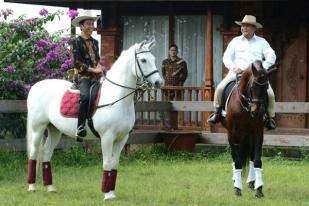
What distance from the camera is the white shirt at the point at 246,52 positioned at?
11391 millimetres

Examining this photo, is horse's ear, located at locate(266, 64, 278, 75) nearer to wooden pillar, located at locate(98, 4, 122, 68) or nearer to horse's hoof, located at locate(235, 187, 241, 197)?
horse's hoof, located at locate(235, 187, 241, 197)

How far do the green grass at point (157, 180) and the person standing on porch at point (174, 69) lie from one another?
208 cm

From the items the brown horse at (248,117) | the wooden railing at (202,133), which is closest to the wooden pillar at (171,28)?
the wooden railing at (202,133)

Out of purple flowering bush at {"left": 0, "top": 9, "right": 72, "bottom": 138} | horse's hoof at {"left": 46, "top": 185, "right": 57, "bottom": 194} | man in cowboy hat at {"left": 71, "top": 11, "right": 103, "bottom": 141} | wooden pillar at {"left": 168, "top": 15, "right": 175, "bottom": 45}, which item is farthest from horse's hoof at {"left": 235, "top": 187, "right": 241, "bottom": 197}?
wooden pillar at {"left": 168, "top": 15, "right": 175, "bottom": 45}

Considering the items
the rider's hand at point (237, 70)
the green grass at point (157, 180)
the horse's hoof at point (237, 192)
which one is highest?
the rider's hand at point (237, 70)

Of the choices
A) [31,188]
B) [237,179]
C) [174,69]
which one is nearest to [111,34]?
[174,69]

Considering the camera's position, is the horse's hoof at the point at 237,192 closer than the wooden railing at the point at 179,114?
Yes

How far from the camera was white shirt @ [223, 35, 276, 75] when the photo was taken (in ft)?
37.4

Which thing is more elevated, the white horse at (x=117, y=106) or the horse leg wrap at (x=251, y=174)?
the white horse at (x=117, y=106)

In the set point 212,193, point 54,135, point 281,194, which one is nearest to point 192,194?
point 212,193

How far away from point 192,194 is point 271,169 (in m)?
3.65

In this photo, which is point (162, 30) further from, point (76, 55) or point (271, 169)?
point (76, 55)

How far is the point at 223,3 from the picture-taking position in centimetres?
1853

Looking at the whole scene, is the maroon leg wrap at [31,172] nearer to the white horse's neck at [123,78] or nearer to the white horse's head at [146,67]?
the white horse's neck at [123,78]
